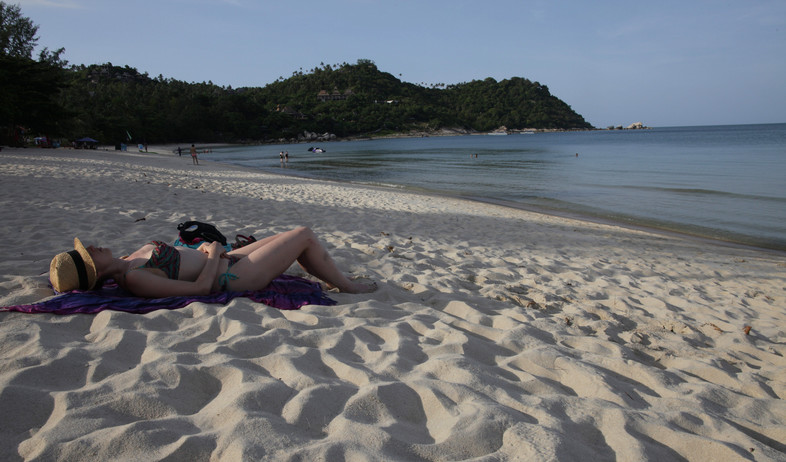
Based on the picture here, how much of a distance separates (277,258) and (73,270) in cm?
134

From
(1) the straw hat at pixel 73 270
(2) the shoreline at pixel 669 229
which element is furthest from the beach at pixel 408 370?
(2) the shoreline at pixel 669 229

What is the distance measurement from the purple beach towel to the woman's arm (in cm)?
5

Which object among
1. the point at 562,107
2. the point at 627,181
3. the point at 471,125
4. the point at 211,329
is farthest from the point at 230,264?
the point at 562,107

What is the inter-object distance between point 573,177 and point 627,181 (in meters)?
2.66

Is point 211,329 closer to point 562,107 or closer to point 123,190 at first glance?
point 123,190

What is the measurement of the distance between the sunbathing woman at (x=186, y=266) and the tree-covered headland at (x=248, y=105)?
2533cm

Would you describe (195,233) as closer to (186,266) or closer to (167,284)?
(186,266)

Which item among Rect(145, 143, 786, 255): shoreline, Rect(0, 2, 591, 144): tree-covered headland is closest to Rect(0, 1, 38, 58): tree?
Rect(0, 2, 591, 144): tree-covered headland

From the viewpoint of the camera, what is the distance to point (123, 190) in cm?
901

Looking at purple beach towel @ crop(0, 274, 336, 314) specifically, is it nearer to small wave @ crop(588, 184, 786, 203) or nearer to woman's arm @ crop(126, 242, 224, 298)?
woman's arm @ crop(126, 242, 224, 298)

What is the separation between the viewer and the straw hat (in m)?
2.85

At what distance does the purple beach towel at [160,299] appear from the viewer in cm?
273

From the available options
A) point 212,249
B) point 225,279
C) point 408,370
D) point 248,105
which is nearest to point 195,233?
point 212,249

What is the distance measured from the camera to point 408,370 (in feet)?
7.80
